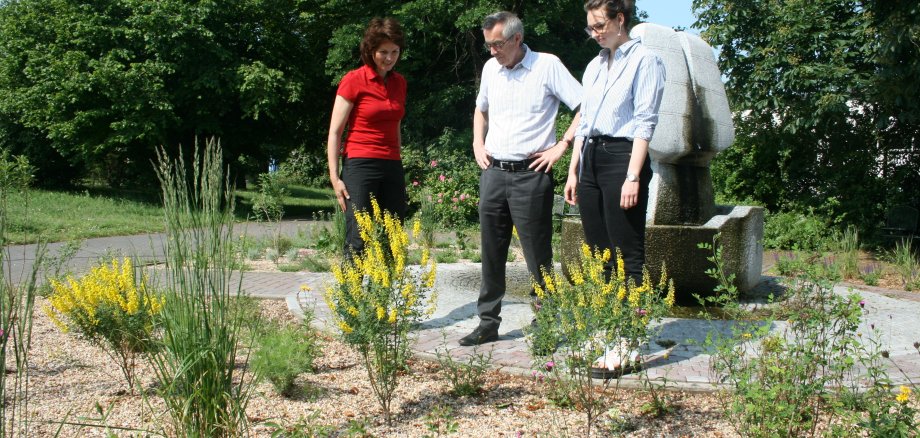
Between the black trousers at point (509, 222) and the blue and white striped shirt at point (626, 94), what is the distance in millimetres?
527

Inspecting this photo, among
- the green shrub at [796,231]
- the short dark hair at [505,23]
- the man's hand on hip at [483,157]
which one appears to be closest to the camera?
the short dark hair at [505,23]

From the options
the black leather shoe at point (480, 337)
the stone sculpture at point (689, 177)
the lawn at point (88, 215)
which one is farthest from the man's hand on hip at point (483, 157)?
the lawn at point (88, 215)

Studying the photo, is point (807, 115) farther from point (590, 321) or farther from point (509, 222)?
point (590, 321)

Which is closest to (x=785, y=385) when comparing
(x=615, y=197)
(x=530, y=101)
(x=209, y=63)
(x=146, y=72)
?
(x=615, y=197)

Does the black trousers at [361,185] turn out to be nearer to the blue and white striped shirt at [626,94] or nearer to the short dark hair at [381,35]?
the short dark hair at [381,35]

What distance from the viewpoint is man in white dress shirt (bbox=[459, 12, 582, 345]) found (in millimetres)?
4055

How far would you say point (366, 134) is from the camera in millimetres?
4652

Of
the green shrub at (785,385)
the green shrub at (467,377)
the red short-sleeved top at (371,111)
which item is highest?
the red short-sleeved top at (371,111)

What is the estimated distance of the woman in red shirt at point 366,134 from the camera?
457 cm

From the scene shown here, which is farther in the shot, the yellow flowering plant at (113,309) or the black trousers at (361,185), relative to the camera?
the black trousers at (361,185)

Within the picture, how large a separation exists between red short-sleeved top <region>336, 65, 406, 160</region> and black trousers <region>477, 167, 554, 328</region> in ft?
2.49

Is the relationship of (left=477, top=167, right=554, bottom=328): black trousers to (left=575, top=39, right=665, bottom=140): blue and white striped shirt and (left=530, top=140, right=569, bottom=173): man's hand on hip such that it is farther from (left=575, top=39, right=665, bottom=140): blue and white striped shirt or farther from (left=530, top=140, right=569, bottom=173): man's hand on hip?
(left=575, top=39, right=665, bottom=140): blue and white striped shirt

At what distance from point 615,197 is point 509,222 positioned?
33.3 inches

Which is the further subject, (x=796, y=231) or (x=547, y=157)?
(x=796, y=231)
